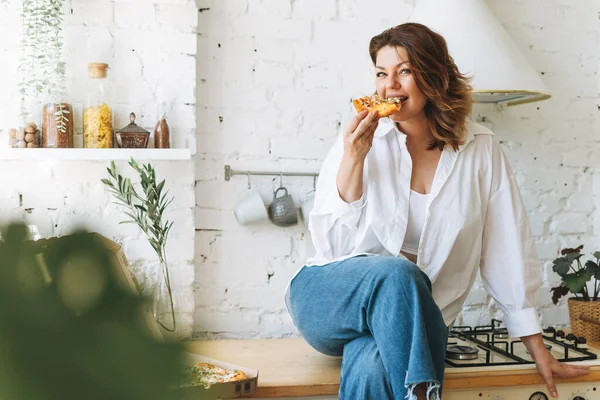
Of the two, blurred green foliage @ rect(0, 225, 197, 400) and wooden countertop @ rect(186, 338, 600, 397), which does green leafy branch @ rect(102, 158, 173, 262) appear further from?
blurred green foliage @ rect(0, 225, 197, 400)

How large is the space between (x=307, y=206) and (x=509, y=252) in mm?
728

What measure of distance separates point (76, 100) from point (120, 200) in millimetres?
350

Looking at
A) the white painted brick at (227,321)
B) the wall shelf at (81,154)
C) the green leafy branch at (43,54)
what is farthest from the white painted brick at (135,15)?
the white painted brick at (227,321)

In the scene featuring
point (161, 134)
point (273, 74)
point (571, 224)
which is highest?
point (273, 74)

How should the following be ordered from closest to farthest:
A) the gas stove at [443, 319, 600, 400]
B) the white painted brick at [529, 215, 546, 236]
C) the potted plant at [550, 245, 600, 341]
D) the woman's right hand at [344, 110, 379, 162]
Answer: the woman's right hand at [344, 110, 379, 162], the gas stove at [443, 319, 600, 400], the potted plant at [550, 245, 600, 341], the white painted brick at [529, 215, 546, 236]

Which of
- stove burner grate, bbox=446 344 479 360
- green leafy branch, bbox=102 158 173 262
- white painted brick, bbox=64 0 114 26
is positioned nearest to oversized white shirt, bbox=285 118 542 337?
stove burner grate, bbox=446 344 479 360

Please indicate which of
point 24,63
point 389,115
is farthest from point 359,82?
point 24,63

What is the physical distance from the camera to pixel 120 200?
7.50 ft

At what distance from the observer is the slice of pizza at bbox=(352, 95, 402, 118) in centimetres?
197

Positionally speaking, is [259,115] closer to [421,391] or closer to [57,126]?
[57,126]

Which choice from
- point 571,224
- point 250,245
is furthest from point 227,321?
point 571,224

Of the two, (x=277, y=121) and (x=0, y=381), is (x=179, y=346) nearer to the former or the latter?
(x=0, y=381)

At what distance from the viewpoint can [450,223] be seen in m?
2.06

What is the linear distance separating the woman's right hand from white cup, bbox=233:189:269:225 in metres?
0.54
